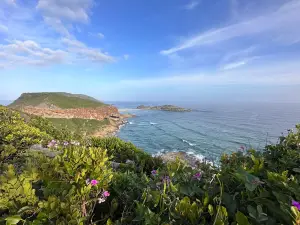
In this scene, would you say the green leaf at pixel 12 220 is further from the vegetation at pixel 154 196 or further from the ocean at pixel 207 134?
Result: the ocean at pixel 207 134

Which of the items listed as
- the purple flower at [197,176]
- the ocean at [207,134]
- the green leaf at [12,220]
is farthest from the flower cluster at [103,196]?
the ocean at [207,134]

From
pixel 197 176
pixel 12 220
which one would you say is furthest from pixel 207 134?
pixel 12 220

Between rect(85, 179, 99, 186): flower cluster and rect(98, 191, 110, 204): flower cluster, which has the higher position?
rect(85, 179, 99, 186): flower cluster

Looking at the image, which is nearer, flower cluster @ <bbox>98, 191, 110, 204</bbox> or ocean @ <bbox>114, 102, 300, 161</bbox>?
flower cluster @ <bbox>98, 191, 110, 204</bbox>

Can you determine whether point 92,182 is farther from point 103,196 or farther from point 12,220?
point 12,220

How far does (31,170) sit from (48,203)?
445 mm

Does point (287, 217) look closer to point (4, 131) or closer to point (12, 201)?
point (12, 201)

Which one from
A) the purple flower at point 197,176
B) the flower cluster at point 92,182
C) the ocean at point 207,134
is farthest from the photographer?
the ocean at point 207,134

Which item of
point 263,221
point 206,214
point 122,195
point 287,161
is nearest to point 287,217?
point 263,221

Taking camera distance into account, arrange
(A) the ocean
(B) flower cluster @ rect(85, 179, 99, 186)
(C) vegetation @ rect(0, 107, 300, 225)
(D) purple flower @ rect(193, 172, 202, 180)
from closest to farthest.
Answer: (C) vegetation @ rect(0, 107, 300, 225) → (B) flower cluster @ rect(85, 179, 99, 186) → (D) purple flower @ rect(193, 172, 202, 180) → (A) the ocean

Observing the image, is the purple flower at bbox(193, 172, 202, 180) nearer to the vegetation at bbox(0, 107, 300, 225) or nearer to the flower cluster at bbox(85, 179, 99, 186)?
the vegetation at bbox(0, 107, 300, 225)

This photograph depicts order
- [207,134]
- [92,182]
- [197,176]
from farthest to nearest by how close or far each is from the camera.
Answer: [207,134]
[197,176]
[92,182]

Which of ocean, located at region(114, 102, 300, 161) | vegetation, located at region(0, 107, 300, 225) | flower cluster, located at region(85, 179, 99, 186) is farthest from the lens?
ocean, located at region(114, 102, 300, 161)

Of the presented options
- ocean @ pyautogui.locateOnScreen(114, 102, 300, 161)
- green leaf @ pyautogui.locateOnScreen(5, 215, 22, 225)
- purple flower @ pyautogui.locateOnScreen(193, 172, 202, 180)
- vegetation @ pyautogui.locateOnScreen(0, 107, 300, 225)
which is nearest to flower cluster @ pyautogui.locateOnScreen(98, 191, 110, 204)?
vegetation @ pyautogui.locateOnScreen(0, 107, 300, 225)
